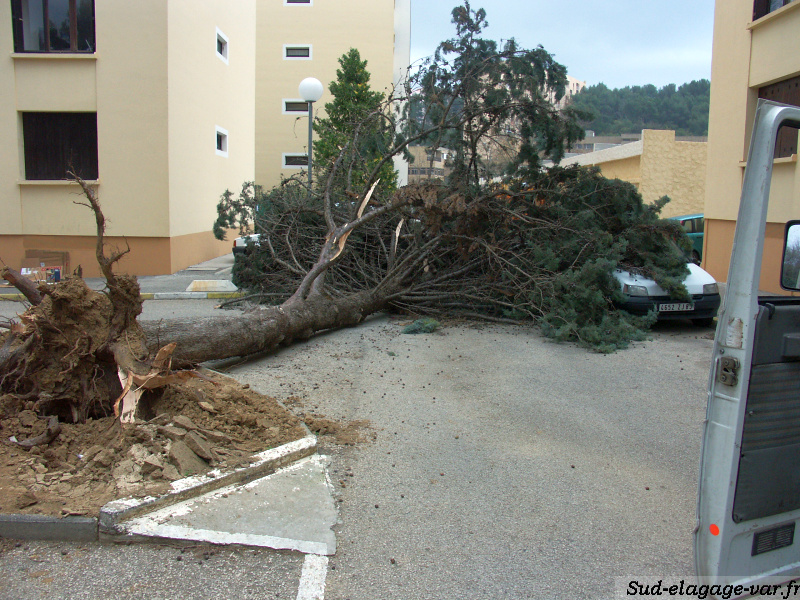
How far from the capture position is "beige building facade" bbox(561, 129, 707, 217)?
74.7 feet

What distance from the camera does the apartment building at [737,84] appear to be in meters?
11.9

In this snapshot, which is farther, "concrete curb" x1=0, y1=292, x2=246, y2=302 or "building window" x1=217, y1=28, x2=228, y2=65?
"building window" x1=217, y1=28, x2=228, y2=65

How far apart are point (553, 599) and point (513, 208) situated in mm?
7831

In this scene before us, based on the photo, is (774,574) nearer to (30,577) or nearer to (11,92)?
(30,577)

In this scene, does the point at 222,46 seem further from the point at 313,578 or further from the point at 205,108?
the point at 313,578

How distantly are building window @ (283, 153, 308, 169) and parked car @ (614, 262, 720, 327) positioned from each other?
1080 inches

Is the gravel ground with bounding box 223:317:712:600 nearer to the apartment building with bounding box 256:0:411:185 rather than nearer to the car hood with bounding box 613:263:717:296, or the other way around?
the car hood with bounding box 613:263:717:296

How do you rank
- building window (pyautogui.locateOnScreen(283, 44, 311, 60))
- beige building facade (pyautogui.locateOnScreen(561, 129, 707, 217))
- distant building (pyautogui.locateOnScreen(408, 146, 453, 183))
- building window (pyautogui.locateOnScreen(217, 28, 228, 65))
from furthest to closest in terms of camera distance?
building window (pyautogui.locateOnScreen(283, 44, 311, 60))
beige building facade (pyautogui.locateOnScreen(561, 129, 707, 217))
building window (pyautogui.locateOnScreen(217, 28, 228, 65))
distant building (pyautogui.locateOnScreen(408, 146, 453, 183))

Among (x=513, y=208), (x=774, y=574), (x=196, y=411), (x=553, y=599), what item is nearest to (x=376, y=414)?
(x=196, y=411)

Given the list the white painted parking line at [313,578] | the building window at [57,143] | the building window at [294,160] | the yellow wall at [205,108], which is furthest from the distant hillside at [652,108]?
the white painted parking line at [313,578]

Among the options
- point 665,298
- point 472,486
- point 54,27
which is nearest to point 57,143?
point 54,27

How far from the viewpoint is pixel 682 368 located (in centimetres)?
741

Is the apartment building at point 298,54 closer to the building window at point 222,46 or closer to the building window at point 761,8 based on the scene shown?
the building window at point 222,46

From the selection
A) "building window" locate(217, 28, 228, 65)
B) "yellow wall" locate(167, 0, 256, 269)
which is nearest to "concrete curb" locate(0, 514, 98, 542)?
"yellow wall" locate(167, 0, 256, 269)
